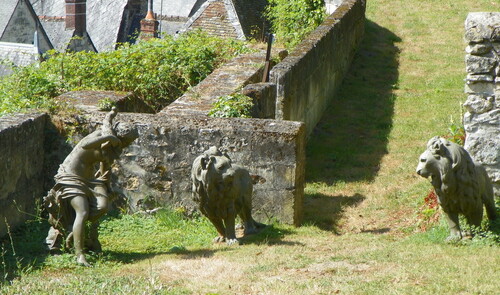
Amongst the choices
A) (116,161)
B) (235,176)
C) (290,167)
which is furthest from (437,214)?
(116,161)

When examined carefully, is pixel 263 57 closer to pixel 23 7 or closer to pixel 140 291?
pixel 140 291

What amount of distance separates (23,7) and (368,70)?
2434 cm

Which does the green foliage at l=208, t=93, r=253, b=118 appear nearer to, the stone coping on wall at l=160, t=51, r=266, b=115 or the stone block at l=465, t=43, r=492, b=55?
the stone coping on wall at l=160, t=51, r=266, b=115

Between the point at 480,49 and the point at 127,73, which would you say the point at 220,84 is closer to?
the point at 127,73


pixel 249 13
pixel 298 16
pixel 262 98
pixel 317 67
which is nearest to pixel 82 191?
pixel 262 98

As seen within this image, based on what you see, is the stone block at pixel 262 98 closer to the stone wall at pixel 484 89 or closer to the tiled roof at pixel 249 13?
the stone wall at pixel 484 89

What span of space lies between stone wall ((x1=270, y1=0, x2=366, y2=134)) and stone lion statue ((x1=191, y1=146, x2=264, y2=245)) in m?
3.34

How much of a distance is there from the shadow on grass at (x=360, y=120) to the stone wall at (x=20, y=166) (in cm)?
366

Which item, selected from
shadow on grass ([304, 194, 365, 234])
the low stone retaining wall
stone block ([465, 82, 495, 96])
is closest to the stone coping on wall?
the low stone retaining wall

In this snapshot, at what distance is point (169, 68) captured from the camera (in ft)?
45.2

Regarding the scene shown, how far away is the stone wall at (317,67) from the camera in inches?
496

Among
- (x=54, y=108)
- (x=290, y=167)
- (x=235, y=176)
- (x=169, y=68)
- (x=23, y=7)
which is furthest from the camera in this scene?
(x=23, y=7)

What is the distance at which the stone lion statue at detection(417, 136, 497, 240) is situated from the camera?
28.1 ft

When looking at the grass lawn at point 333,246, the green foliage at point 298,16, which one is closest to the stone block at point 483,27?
the grass lawn at point 333,246
